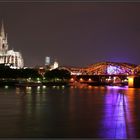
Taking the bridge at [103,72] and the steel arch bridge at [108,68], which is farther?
the steel arch bridge at [108,68]

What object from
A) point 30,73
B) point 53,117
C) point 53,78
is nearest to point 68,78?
point 53,78

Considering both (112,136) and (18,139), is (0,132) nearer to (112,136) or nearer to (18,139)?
(18,139)

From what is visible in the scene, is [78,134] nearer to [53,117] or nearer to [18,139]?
[18,139]

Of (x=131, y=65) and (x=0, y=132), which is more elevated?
(x=131, y=65)

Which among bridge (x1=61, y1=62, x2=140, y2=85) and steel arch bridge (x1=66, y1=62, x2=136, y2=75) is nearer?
bridge (x1=61, y1=62, x2=140, y2=85)

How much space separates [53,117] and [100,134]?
194 inches

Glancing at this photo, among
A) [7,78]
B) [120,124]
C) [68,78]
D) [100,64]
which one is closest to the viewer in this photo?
[120,124]

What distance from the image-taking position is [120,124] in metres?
14.6

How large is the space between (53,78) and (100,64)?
37.2 meters

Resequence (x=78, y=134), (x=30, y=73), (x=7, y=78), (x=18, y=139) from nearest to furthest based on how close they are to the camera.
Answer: (x=18, y=139)
(x=78, y=134)
(x=7, y=78)
(x=30, y=73)

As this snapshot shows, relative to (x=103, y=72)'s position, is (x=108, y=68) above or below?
above

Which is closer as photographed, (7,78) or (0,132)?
(0,132)

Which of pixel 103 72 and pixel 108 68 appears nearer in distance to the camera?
pixel 103 72

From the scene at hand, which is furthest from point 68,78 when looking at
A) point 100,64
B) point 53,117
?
point 53,117
